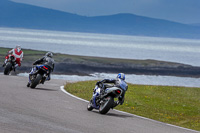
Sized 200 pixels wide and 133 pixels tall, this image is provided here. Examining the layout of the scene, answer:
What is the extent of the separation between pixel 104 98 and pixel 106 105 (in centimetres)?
30

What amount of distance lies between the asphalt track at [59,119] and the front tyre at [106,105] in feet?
0.71

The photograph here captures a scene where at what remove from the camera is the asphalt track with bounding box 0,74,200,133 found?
10359mm

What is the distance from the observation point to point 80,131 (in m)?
10.4

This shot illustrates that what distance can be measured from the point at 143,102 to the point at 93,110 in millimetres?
5718

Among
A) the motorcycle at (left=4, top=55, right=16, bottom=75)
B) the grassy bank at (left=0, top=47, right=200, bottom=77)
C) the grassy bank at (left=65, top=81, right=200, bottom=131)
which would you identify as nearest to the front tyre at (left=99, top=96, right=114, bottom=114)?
the grassy bank at (left=65, top=81, right=200, bottom=131)

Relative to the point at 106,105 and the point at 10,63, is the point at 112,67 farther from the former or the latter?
the point at 106,105

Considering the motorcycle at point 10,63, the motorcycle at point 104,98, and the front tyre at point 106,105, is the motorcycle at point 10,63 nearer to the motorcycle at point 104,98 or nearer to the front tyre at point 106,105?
the motorcycle at point 104,98

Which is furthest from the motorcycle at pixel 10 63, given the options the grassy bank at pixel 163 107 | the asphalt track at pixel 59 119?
the asphalt track at pixel 59 119

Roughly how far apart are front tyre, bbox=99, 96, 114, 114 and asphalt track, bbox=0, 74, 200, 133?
0.21 m

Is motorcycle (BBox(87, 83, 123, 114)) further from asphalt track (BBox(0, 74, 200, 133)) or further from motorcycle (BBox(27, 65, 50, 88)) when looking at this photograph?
motorcycle (BBox(27, 65, 50, 88))

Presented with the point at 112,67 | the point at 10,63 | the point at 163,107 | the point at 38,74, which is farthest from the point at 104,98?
the point at 112,67

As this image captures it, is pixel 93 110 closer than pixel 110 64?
Yes

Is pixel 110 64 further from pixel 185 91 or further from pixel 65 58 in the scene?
pixel 185 91

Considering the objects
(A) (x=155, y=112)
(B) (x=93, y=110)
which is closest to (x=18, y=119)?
(B) (x=93, y=110)
